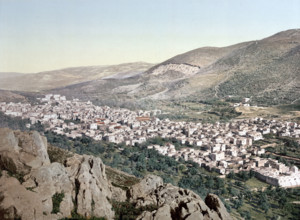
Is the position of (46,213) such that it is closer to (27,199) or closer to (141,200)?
(27,199)

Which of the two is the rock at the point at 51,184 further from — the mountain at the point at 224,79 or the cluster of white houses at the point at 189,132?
the mountain at the point at 224,79

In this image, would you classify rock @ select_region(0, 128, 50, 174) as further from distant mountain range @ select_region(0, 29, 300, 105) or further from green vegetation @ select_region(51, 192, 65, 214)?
distant mountain range @ select_region(0, 29, 300, 105)

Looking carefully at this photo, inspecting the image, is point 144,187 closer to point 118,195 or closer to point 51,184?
point 118,195

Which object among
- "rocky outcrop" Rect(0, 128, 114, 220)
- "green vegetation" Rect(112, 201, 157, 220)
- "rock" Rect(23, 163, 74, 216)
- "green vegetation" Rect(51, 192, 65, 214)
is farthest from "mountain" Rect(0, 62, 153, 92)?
"green vegetation" Rect(51, 192, 65, 214)

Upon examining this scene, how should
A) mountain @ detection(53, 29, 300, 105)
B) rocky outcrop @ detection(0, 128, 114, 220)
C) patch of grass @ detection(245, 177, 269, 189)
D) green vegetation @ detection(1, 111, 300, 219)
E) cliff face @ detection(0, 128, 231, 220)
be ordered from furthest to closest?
1. mountain @ detection(53, 29, 300, 105)
2. patch of grass @ detection(245, 177, 269, 189)
3. green vegetation @ detection(1, 111, 300, 219)
4. cliff face @ detection(0, 128, 231, 220)
5. rocky outcrop @ detection(0, 128, 114, 220)

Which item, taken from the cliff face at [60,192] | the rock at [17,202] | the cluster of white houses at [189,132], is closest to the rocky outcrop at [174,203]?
the cliff face at [60,192]

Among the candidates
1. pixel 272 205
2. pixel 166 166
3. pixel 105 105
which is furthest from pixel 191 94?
pixel 272 205
